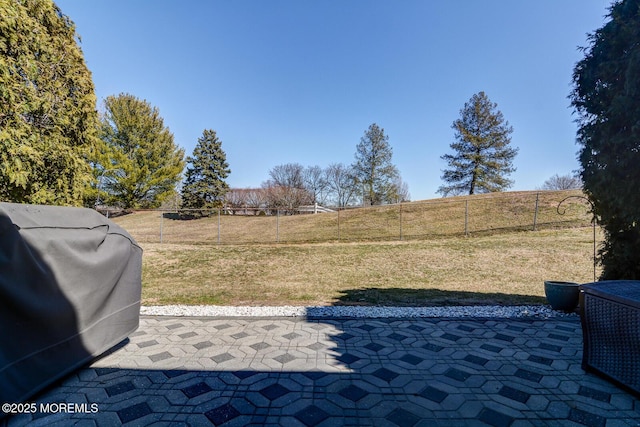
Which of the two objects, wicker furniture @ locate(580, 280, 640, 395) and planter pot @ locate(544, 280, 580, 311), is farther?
planter pot @ locate(544, 280, 580, 311)

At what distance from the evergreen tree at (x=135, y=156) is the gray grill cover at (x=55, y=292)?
21.3 metres

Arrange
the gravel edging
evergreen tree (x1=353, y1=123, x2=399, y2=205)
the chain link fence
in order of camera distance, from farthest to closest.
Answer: evergreen tree (x1=353, y1=123, x2=399, y2=205) → the chain link fence → the gravel edging

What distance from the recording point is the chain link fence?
11656 millimetres

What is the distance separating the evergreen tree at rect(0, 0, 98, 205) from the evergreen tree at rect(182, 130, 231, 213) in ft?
54.1

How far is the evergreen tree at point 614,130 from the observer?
127 inches

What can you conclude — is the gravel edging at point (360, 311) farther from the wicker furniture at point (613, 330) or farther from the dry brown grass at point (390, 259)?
the wicker furniture at point (613, 330)

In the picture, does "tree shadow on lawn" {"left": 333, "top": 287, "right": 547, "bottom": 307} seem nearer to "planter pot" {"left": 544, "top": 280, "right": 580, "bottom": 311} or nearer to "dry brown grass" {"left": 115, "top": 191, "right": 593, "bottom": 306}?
"dry brown grass" {"left": 115, "top": 191, "right": 593, "bottom": 306}

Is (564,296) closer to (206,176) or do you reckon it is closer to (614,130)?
(614,130)

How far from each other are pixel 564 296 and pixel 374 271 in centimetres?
418

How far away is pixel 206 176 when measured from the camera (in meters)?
22.9

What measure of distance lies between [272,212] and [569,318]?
21643mm

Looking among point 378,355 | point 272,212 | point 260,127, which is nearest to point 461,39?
point 378,355

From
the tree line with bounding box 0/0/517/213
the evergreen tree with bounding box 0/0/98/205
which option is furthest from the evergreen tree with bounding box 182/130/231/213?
the evergreen tree with bounding box 0/0/98/205

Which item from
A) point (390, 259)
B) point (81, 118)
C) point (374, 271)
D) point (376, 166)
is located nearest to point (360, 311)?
point (374, 271)
